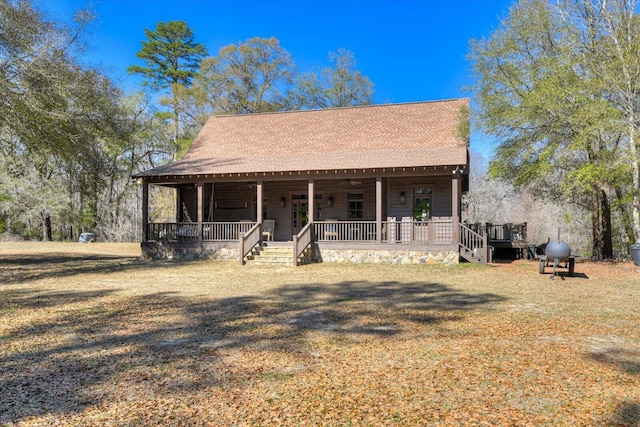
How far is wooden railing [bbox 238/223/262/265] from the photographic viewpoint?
45.4 feet

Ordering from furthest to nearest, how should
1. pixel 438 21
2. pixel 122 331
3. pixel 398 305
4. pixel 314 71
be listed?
pixel 314 71
pixel 438 21
pixel 398 305
pixel 122 331

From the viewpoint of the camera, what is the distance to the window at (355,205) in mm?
16797

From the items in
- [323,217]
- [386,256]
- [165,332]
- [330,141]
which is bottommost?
[165,332]

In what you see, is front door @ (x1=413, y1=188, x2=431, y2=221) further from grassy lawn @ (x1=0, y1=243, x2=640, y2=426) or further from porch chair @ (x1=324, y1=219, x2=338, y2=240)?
grassy lawn @ (x1=0, y1=243, x2=640, y2=426)

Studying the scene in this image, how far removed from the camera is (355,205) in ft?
55.4

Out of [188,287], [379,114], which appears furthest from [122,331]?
[379,114]

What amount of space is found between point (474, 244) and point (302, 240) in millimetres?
5640

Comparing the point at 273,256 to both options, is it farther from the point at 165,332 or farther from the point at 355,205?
the point at 165,332

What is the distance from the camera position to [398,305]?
725cm

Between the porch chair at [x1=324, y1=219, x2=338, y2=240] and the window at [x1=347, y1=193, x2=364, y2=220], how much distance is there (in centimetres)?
166

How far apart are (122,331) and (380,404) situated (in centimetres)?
386

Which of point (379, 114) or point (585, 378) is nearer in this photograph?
point (585, 378)

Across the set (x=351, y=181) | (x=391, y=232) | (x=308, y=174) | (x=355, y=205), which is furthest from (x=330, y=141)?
(x=391, y=232)

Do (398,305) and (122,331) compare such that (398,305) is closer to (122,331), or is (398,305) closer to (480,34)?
(122,331)
